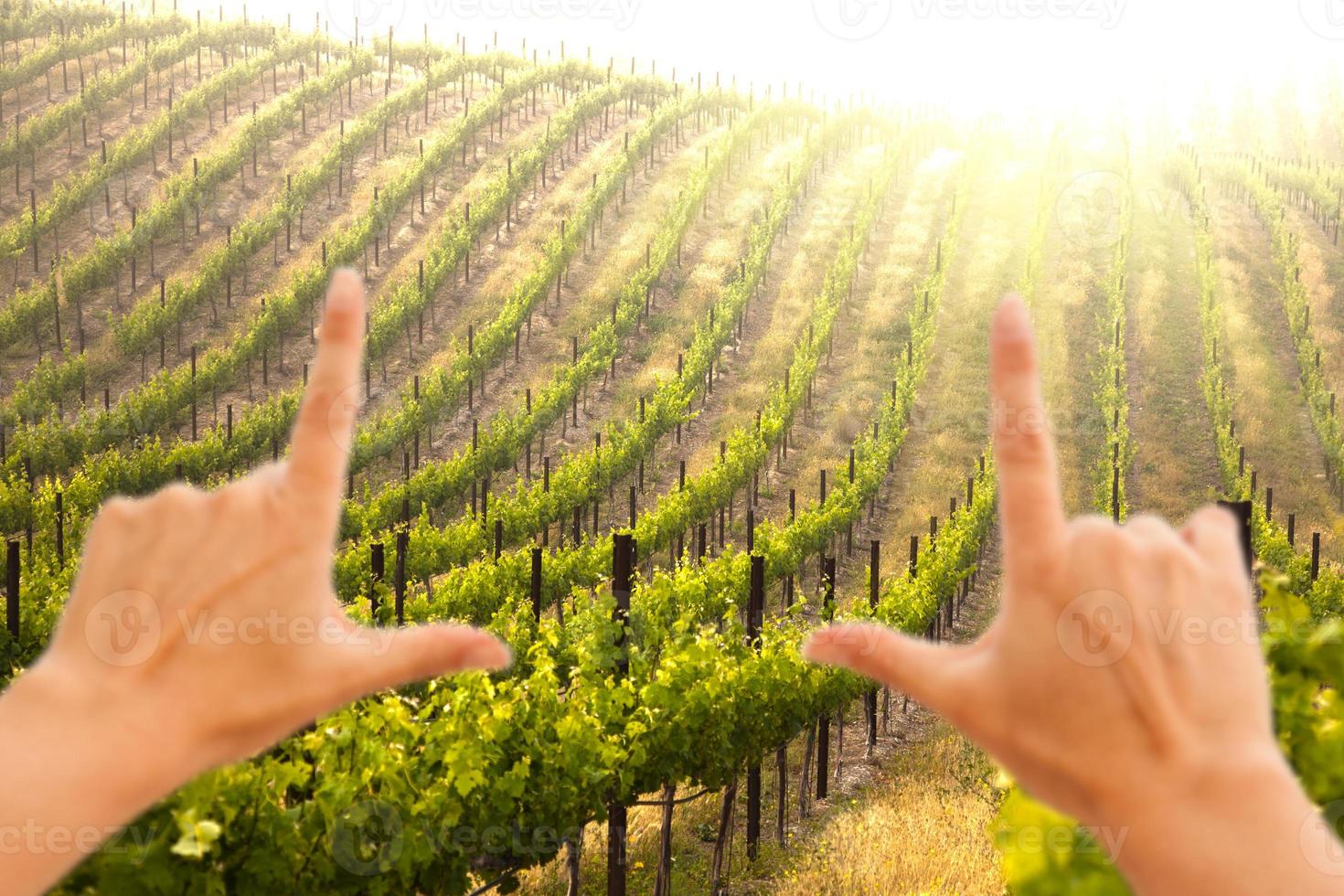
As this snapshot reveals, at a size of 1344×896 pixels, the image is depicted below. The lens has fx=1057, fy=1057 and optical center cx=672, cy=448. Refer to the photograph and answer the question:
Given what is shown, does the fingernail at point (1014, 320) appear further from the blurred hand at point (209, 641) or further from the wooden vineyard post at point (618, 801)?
the wooden vineyard post at point (618, 801)

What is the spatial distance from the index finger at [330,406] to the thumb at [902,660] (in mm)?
712

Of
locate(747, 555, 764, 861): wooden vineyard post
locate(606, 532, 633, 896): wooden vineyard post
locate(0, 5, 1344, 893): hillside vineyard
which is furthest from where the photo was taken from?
locate(747, 555, 764, 861): wooden vineyard post

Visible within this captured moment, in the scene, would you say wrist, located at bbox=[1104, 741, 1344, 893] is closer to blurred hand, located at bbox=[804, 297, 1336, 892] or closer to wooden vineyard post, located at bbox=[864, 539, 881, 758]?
blurred hand, located at bbox=[804, 297, 1336, 892]

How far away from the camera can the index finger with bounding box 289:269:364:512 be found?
1.43 meters

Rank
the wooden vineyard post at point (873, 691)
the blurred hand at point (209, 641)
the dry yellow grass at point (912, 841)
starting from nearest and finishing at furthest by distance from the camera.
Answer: the blurred hand at point (209, 641) → the dry yellow grass at point (912, 841) → the wooden vineyard post at point (873, 691)

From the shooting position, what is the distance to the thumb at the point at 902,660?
1.47 m

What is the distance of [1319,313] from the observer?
3322cm

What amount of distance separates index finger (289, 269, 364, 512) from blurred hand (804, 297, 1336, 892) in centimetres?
77

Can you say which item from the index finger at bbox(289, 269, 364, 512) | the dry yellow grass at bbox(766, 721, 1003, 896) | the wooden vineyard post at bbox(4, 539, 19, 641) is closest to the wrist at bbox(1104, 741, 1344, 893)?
the index finger at bbox(289, 269, 364, 512)

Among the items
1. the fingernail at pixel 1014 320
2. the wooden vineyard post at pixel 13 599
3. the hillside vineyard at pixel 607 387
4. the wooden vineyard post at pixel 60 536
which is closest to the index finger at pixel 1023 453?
the fingernail at pixel 1014 320

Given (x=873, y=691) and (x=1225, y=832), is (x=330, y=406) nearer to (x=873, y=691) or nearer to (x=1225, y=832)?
(x=1225, y=832)

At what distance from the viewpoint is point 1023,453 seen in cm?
142

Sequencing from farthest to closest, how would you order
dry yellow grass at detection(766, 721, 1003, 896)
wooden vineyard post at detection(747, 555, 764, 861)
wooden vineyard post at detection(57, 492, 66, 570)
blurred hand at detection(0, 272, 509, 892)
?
wooden vineyard post at detection(57, 492, 66, 570) < wooden vineyard post at detection(747, 555, 764, 861) < dry yellow grass at detection(766, 721, 1003, 896) < blurred hand at detection(0, 272, 509, 892)

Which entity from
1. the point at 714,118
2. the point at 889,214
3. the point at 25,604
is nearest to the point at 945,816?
the point at 25,604
